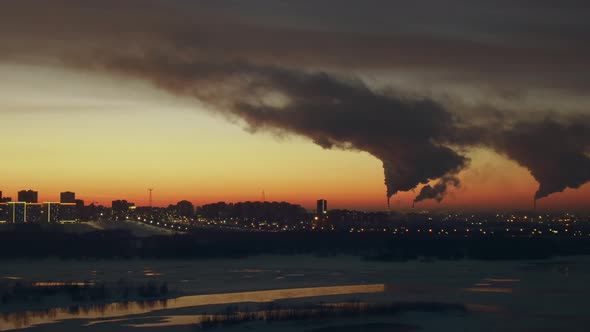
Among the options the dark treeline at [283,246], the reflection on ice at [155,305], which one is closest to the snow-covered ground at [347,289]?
the reflection on ice at [155,305]

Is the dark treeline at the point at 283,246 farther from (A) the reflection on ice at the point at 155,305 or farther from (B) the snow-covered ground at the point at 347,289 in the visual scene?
(A) the reflection on ice at the point at 155,305

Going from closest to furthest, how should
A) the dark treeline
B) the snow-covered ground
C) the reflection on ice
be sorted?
the snow-covered ground → the reflection on ice → the dark treeline

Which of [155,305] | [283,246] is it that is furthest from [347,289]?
[283,246]

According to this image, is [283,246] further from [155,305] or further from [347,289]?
[155,305]

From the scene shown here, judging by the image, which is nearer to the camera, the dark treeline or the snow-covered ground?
the snow-covered ground

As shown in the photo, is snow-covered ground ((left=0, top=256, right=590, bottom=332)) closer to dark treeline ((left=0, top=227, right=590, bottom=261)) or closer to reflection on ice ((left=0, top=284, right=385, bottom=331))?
reflection on ice ((left=0, top=284, right=385, bottom=331))

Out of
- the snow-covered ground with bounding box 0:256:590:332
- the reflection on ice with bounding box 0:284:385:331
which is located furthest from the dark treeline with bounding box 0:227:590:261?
the reflection on ice with bounding box 0:284:385:331

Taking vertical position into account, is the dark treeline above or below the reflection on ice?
above

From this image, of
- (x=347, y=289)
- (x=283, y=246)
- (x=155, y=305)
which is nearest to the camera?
(x=155, y=305)

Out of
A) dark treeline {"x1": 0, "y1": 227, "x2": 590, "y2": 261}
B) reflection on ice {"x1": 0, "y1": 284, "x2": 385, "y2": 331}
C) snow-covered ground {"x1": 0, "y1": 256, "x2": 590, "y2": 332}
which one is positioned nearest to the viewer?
snow-covered ground {"x1": 0, "y1": 256, "x2": 590, "y2": 332}
